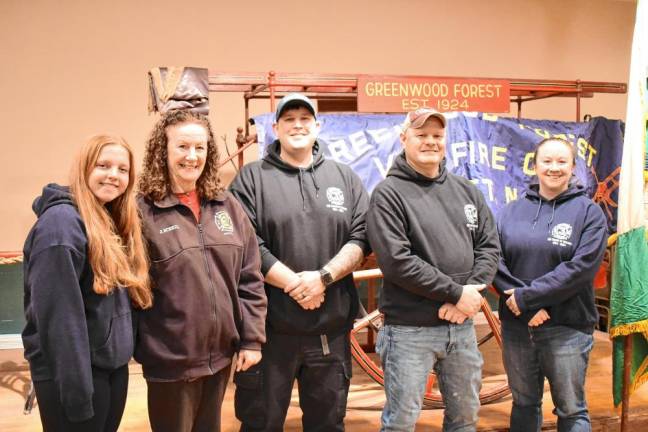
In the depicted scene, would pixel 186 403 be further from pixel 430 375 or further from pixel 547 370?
pixel 430 375

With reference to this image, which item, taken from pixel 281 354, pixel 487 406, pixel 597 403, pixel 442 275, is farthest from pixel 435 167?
pixel 597 403

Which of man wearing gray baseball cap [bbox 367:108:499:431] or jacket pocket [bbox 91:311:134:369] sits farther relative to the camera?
man wearing gray baseball cap [bbox 367:108:499:431]

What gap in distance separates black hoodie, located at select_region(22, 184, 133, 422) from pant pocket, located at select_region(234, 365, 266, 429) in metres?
0.76

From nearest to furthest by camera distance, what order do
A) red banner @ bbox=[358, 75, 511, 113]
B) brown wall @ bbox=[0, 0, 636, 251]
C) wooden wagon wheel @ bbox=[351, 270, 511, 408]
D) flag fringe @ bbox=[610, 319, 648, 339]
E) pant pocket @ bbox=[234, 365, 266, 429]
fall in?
pant pocket @ bbox=[234, 365, 266, 429]
flag fringe @ bbox=[610, 319, 648, 339]
wooden wagon wheel @ bbox=[351, 270, 511, 408]
red banner @ bbox=[358, 75, 511, 113]
brown wall @ bbox=[0, 0, 636, 251]

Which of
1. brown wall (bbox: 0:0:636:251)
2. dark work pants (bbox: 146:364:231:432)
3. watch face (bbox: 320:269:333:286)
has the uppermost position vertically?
brown wall (bbox: 0:0:636:251)

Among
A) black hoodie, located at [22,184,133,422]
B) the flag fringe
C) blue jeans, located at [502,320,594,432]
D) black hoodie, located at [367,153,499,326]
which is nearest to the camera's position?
black hoodie, located at [22,184,133,422]

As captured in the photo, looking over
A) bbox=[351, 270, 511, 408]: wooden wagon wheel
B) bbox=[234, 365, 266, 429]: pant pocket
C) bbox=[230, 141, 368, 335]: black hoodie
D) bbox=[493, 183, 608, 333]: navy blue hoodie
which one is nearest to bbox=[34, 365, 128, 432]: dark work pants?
bbox=[234, 365, 266, 429]: pant pocket

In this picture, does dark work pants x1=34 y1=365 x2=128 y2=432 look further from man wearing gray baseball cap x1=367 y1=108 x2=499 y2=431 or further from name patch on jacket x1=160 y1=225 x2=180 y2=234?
man wearing gray baseball cap x1=367 y1=108 x2=499 y2=431

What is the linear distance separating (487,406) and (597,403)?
0.76 meters

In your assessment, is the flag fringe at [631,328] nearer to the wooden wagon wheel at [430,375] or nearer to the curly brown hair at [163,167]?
the wooden wagon wheel at [430,375]

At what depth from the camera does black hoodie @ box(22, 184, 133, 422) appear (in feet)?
6.53

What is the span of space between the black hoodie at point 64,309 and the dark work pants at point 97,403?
47mm

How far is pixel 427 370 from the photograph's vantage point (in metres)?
2.75

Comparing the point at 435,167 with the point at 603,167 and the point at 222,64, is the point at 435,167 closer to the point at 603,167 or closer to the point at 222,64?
the point at 603,167
